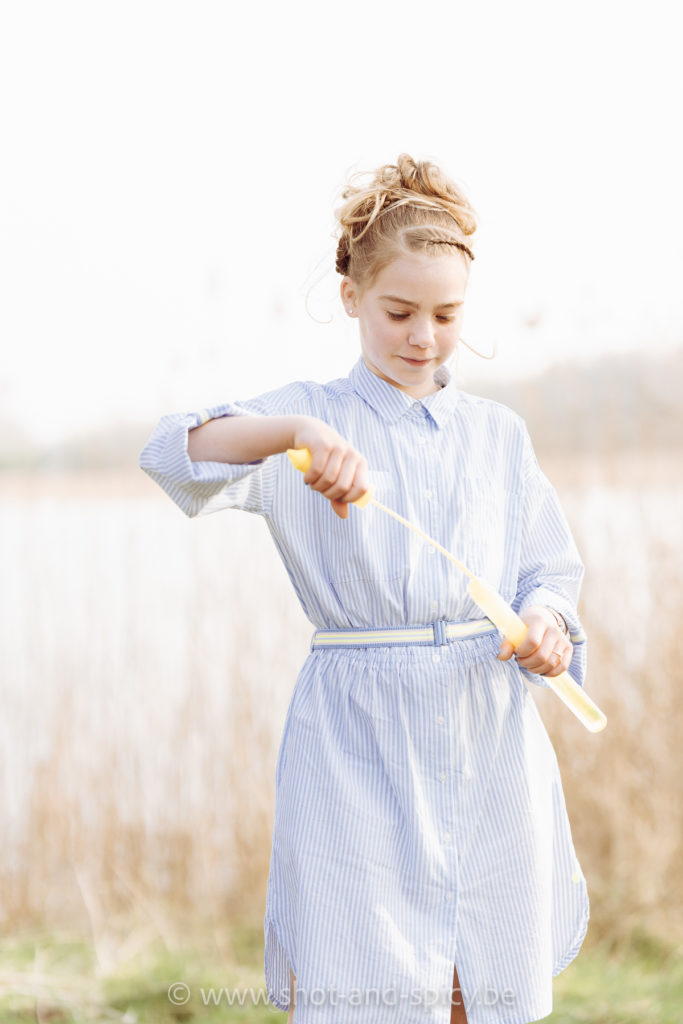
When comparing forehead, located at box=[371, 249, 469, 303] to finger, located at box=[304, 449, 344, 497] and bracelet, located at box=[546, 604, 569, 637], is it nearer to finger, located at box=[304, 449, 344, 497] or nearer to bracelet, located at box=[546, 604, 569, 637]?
finger, located at box=[304, 449, 344, 497]

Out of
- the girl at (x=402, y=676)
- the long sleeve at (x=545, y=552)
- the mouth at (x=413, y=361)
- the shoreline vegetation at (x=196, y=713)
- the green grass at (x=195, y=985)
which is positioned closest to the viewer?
the girl at (x=402, y=676)

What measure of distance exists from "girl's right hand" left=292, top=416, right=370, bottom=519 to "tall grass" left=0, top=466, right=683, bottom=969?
174 centimetres

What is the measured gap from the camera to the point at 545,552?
1554 millimetres

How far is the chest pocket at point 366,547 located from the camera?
1.38 meters

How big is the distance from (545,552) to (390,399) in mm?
308

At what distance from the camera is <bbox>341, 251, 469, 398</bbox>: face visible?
54.4 inches

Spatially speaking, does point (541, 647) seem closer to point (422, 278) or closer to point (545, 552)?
point (545, 552)

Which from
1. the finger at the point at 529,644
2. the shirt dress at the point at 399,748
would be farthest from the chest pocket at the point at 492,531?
the finger at the point at 529,644

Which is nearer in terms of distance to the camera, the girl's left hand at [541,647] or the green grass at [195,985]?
the girl's left hand at [541,647]

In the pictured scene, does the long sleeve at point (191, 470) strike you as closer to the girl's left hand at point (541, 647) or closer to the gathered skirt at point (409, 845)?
the gathered skirt at point (409, 845)

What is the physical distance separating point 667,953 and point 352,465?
209 centimetres

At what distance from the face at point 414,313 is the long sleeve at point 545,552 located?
8.7 inches

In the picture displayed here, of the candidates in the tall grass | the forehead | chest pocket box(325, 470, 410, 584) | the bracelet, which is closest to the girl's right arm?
chest pocket box(325, 470, 410, 584)

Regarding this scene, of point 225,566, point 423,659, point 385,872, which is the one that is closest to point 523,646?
point 423,659
